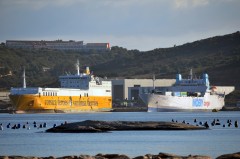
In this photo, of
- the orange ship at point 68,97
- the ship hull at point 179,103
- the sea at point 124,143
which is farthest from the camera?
the ship hull at point 179,103

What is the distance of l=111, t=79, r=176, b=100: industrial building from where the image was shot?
18075 cm

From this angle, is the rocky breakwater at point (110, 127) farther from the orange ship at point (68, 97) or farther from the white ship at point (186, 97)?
the white ship at point (186, 97)

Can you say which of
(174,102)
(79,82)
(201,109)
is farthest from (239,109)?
(79,82)

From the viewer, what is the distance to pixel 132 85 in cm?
18162

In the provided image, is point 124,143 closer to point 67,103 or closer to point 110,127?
point 110,127

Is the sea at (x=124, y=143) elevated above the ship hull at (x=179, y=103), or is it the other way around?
the ship hull at (x=179, y=103)

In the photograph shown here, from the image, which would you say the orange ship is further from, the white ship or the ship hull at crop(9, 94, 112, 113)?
the white ship

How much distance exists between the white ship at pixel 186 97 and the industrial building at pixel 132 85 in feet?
9.47

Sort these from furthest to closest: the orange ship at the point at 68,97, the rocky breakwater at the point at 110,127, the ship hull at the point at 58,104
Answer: the orange ship at the point at 68,97 → the ship hull at the point at 58,104 → the rocky breakwater at the point at 110,127

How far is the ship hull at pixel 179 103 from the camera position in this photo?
15238 cm

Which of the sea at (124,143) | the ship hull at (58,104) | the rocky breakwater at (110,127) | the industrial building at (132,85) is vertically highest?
the industrial building at (132,85)

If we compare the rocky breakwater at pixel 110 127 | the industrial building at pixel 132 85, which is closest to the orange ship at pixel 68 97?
the industrial building at pixel 132 85

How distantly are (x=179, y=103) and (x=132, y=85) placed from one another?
26.3 metres

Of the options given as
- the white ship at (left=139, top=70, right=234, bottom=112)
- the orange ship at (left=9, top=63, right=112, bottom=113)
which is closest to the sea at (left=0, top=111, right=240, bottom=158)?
the orange ship at (left=9, top=63, right=112, bottom=113)
